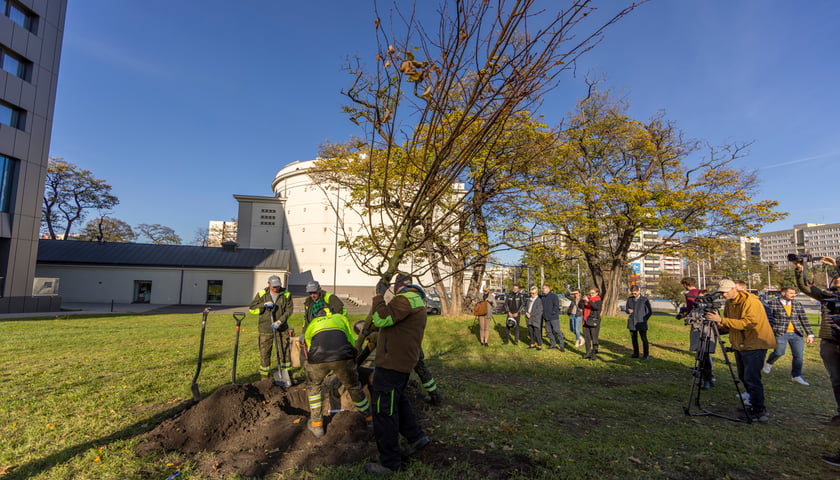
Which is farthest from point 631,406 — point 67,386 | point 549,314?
point 67,386

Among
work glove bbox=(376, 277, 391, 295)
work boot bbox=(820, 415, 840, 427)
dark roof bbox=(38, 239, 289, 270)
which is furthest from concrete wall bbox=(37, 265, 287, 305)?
work boot bbox=(820, 415, 840, 427)

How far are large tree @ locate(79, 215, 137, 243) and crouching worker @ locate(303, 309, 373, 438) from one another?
57.6m

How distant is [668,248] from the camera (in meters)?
19.0

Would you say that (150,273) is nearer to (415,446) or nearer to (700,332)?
(415,446)

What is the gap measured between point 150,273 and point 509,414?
120ft

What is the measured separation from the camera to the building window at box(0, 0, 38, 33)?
1959 cm

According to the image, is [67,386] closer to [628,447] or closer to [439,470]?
[439,470]

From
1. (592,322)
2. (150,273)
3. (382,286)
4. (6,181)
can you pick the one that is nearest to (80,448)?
(382,286)

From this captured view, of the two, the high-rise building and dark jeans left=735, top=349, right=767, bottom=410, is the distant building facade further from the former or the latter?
the high-rise building

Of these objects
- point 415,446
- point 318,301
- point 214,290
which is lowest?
point 214,290

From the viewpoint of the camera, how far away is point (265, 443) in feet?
13.8

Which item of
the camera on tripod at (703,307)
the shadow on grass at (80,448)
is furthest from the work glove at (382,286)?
the camera on tripod at (703,307)

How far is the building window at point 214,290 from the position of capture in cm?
3369

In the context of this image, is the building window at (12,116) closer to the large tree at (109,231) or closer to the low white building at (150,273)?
the low white building at (150,273)
